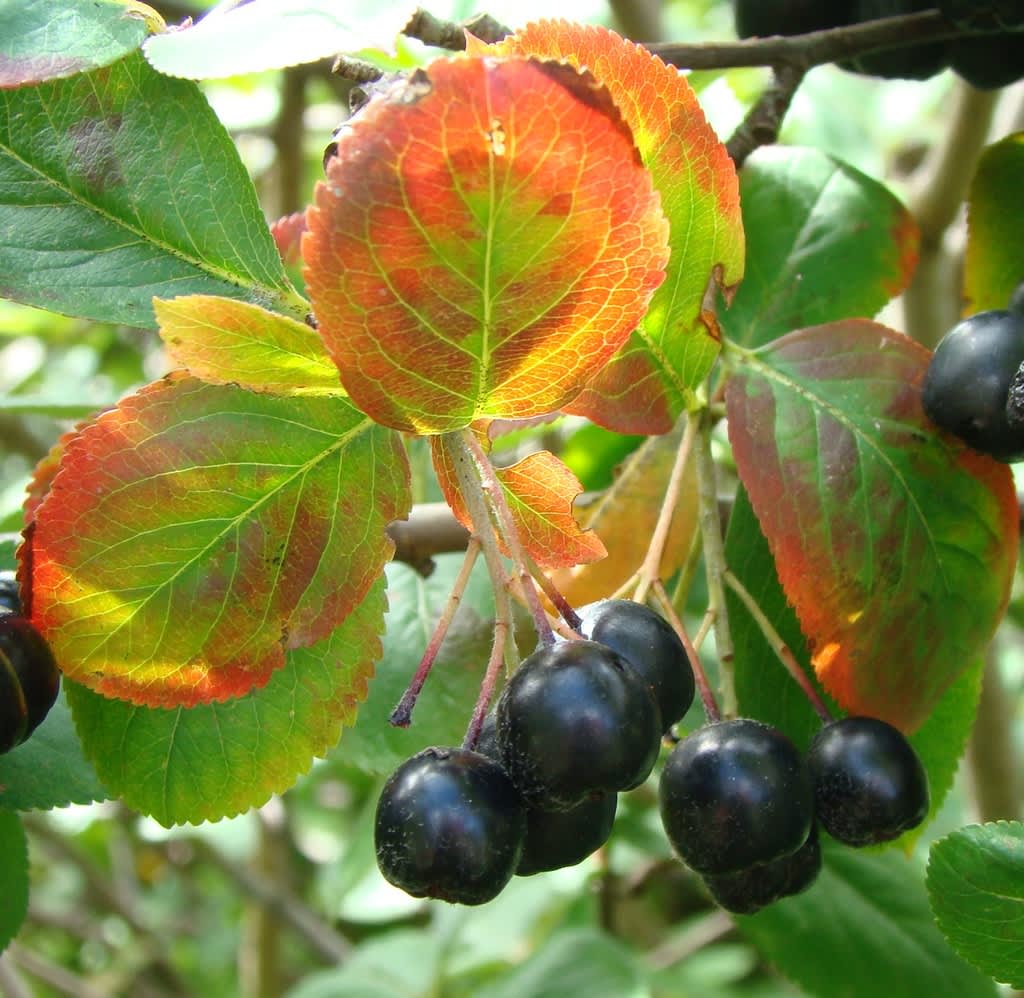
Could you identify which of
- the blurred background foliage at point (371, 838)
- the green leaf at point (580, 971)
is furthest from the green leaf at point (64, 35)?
the green leaf at point (580, 971)

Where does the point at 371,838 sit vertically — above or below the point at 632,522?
below

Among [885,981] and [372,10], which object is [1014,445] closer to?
[372,10]

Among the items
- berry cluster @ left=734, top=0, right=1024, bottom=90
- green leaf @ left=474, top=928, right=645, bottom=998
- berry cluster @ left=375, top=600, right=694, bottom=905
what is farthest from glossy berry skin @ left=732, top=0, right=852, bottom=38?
green leaf @ left=474, top=928, right=645, bottom=998

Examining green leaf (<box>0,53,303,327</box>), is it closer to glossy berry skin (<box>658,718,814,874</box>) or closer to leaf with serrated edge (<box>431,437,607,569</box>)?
leaf with serrated edge (<box>431,437,607,569</box>)

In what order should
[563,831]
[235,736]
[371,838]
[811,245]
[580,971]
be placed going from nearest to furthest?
[563,831] → [235,736] → [811,245] → [580,971] → [371,838]

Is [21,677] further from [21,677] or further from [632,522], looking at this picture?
[632,522]

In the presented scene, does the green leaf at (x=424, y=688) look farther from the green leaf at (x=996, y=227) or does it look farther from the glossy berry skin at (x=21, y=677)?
the green leaf at (x=996, y=227)

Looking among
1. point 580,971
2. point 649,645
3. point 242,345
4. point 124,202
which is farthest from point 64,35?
point 580,971

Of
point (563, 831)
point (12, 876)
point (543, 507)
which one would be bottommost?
point (12, 876)
